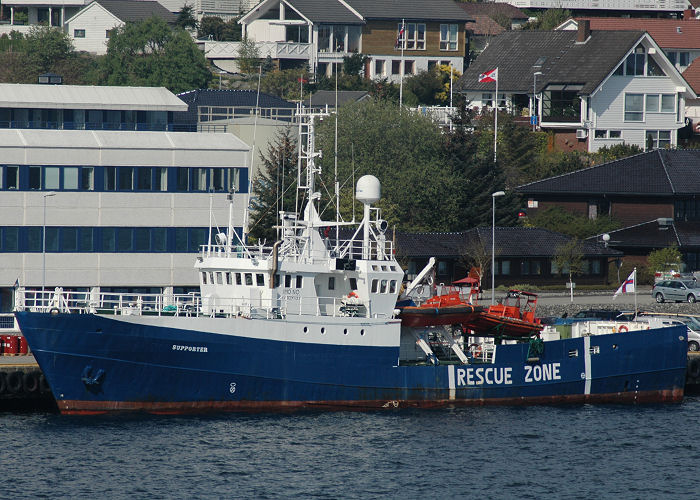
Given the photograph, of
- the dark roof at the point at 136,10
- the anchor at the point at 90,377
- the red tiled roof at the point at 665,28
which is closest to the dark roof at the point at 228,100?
the dark roof at the point at 136,10

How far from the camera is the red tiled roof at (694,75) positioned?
407 feet

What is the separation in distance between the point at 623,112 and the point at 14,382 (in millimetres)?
70627

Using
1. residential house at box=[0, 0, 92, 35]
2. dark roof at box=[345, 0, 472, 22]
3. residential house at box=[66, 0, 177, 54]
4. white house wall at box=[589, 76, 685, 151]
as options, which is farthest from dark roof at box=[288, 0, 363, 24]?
white house wall at box=[589, 76, 685, 151]

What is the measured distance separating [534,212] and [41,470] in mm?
57707

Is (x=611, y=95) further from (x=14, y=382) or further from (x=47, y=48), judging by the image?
(x=14, y=382)

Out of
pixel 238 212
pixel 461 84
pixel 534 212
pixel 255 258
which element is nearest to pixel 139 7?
pixel 461 84

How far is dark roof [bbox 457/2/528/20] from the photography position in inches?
6250

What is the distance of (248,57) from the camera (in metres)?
135

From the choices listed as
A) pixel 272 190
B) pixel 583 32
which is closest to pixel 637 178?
pixel 272 190

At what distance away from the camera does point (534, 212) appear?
3782 inches

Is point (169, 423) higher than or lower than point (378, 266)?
lower

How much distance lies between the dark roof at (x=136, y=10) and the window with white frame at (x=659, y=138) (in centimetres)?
5511

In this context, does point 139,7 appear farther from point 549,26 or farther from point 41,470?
point 41,470

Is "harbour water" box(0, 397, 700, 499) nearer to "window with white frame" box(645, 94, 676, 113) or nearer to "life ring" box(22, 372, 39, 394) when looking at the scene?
"life ring" box(22, 372, 39, 394)
